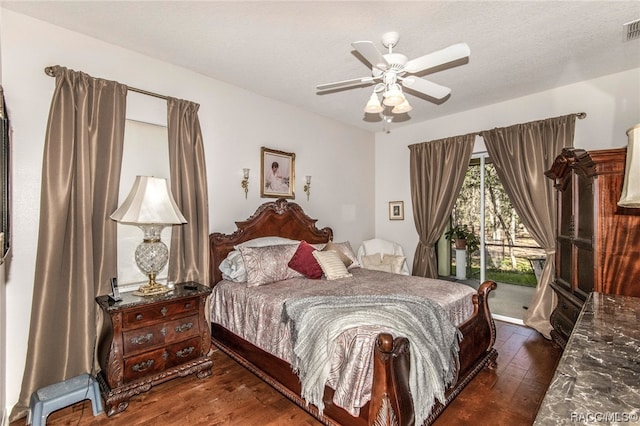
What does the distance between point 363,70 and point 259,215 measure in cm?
192

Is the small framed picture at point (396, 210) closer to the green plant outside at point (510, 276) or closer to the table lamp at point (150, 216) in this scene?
the green plant outside at point (510, 276)

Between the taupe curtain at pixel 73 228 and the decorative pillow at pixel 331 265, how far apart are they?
1882 millimetres

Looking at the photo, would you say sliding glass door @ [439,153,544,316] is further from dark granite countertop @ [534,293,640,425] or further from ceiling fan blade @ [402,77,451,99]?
dark granite countertop @ [534,293,640,425]

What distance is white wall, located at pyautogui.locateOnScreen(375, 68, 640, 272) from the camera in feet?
10.4

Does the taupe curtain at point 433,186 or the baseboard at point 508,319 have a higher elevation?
the taupe curtain at point 433,186

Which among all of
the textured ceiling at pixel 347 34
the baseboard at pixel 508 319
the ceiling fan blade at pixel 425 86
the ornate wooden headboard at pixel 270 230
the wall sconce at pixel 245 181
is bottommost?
the baseboard at pixel 508 319

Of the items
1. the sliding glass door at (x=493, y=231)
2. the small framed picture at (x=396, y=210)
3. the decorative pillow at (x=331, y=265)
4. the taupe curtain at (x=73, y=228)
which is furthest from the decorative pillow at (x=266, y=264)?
the sliding glass door at (x=493, y=231)

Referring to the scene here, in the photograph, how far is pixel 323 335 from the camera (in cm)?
189

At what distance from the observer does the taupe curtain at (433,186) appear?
168 inches

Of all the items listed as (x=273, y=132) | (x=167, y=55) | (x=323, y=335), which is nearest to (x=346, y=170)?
(x=273, y=132)

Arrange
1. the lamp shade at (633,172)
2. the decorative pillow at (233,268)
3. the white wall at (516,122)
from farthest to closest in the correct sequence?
the white wall at (516,122) → the decorative pillow at (233,268) → the lamp shade at (633,172)

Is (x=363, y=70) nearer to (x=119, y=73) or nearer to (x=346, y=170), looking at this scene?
(x=346, y=170)

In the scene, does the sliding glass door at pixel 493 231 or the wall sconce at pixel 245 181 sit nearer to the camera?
the wall sconce at pixel 245 181

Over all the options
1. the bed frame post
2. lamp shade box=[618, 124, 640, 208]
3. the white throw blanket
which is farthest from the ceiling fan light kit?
the bed frame post
